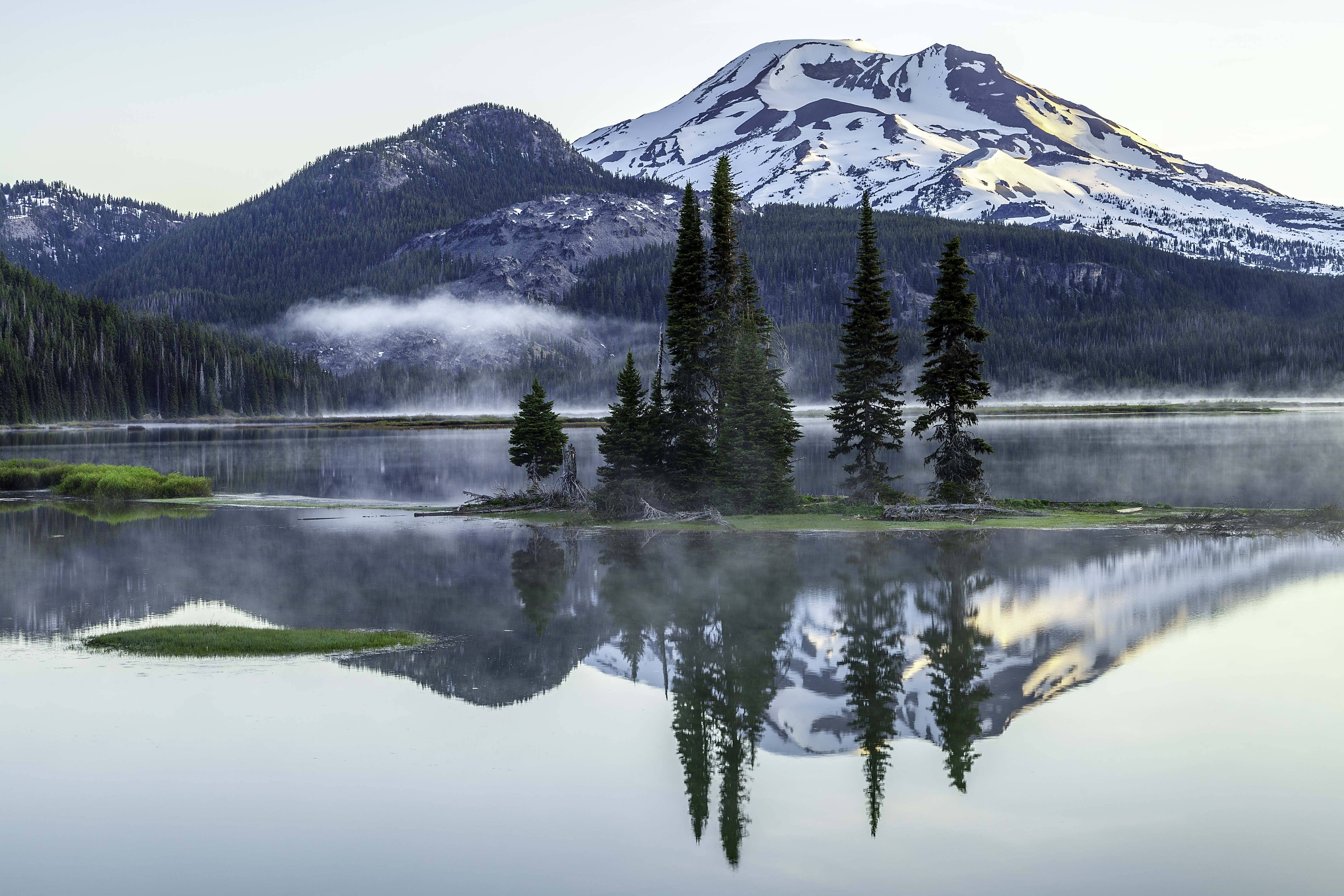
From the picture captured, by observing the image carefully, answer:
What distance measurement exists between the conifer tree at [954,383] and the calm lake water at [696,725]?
11.3 m

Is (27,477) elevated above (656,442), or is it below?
below

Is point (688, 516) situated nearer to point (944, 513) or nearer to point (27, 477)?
point (944, 513)

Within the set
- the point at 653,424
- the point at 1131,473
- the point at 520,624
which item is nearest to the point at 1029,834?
the point at 520,624

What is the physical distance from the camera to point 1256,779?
14773 millimetres

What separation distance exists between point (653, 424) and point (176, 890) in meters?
35.4

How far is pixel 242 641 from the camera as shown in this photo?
2288 cm

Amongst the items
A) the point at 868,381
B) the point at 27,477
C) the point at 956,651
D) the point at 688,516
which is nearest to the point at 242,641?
the point at 956,651

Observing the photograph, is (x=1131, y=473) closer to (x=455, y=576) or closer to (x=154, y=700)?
(x=455, y=576)

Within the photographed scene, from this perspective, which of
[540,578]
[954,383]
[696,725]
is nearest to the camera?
[696,725]

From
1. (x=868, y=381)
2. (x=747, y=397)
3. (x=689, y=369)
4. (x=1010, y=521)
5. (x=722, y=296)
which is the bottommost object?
(x=1010, y=521)

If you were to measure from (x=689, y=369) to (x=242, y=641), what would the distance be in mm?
28300

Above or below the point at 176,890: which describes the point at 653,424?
above

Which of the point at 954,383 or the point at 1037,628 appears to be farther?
the point at 954,383

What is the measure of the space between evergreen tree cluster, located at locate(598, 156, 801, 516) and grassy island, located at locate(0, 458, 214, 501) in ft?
77.0
